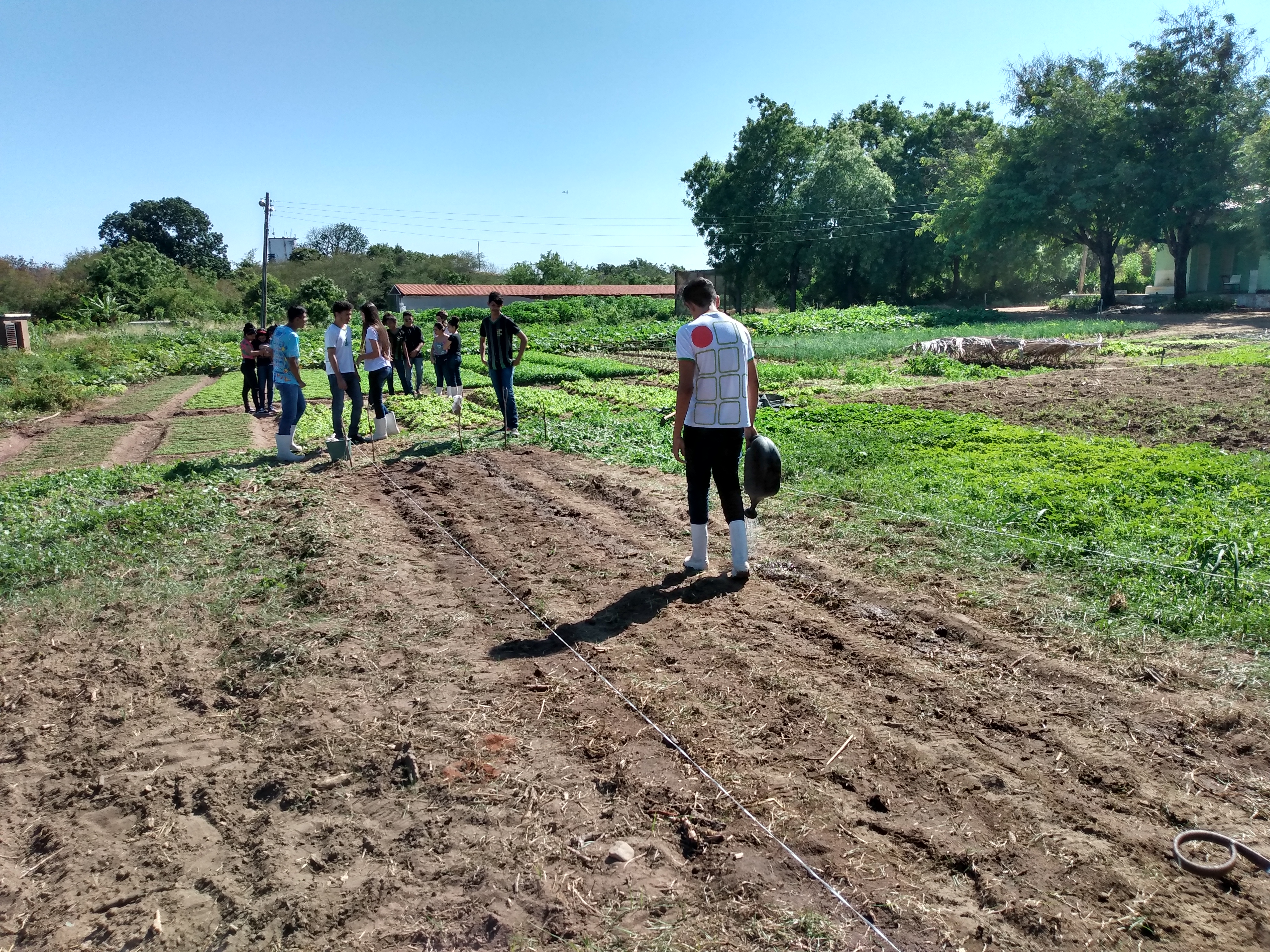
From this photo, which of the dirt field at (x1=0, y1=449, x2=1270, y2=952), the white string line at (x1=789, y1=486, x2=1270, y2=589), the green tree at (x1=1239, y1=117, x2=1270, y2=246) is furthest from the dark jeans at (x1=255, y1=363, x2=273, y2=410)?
the green tree at (x1=1239, y1=117, x2=1270, y2=246)

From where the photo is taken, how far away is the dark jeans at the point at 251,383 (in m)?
15.5

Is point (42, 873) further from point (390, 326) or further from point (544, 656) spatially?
point (390, 326)

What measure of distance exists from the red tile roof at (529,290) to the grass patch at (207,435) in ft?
142

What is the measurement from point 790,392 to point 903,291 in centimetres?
4425

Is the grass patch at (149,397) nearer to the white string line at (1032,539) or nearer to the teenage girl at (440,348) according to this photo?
the teenage girl at (440,348)

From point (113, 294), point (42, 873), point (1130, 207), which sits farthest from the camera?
point (113, 294)

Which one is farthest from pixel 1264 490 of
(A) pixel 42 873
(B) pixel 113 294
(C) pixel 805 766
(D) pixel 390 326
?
(B) pixel 113 294

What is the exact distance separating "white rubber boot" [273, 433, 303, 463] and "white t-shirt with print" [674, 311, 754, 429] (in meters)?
6.84

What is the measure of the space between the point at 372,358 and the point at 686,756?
874 centimetres

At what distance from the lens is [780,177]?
56.4 metres

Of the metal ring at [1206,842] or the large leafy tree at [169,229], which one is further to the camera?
the large leafy tree at [169,229]

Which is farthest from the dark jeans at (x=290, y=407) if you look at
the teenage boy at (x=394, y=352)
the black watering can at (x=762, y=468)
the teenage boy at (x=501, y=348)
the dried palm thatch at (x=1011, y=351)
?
the dried palm thatch at (x=1011, y=351)

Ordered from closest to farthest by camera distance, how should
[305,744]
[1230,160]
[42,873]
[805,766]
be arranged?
[42,873] < [805,766] < [305,744] < [1230,160]

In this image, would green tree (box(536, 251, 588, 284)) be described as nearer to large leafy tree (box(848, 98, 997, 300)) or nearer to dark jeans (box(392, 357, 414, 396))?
large leafy tree (box(848, 98, 997, 300))
